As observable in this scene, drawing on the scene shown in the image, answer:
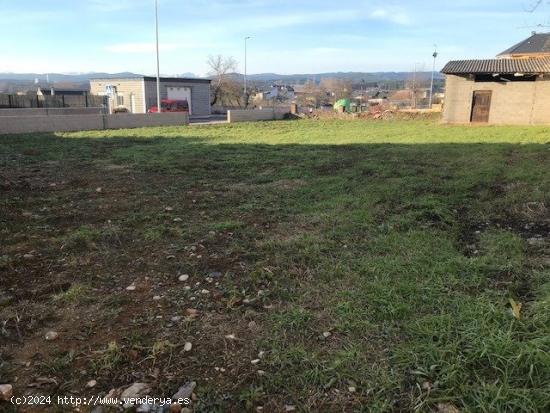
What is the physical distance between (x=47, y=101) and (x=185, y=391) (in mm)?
36893

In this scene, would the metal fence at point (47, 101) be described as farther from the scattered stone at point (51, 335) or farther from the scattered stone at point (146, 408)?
the scattered stone at point (146, 408)

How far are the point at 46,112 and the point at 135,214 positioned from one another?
2434 cm

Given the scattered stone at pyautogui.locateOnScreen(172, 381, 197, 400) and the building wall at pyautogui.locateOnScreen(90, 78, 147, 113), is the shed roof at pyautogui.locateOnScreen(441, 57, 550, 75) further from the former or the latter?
the scattered stone at pyautogui.locateOnScreen(172, 381, 197, 400)

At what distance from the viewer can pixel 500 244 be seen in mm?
5082

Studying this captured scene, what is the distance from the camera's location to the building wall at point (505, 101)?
82.3ft

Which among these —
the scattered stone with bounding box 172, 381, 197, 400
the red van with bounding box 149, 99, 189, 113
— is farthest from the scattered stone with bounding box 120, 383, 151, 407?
the red van with bounding box 149, 99, 189, 113

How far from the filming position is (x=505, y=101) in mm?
25812

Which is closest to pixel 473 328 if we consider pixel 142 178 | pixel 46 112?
pixel 142 178

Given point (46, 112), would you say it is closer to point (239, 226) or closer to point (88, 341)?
point (239, 226)

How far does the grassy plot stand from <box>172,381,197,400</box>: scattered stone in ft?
0.17

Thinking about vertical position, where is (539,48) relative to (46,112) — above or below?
above

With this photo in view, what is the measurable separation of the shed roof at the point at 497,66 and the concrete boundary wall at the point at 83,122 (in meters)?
16.6

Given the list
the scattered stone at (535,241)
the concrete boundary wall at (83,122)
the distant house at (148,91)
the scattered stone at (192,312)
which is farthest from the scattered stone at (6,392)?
the distant house at (148,91)

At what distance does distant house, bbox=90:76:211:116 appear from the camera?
137ft
